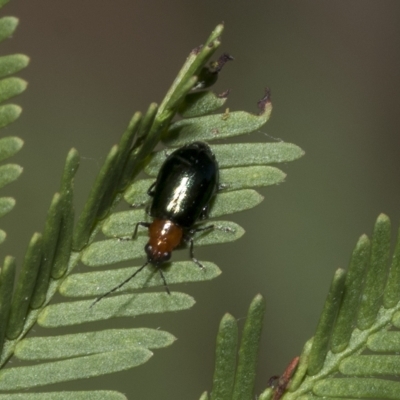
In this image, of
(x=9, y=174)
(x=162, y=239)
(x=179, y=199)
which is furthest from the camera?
(x=179, y=199)

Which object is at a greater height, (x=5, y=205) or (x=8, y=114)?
(x=8, y=114)

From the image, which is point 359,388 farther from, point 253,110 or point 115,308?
point 253,110

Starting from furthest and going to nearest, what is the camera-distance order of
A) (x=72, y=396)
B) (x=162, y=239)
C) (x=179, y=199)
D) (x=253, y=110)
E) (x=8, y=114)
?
(x=253, y=110) < (x=179, y=199) < (x=162, y=239) < (x=8, y=114) < (x=72, y=396)

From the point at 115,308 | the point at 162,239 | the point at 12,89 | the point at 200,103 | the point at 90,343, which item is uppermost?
the point at 200,103

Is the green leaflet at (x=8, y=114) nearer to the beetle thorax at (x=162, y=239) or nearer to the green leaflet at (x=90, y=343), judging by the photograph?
the beetle thorax at (x=162, y=239)

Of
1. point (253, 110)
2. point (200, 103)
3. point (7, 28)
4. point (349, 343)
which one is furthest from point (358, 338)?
point (253, 110)

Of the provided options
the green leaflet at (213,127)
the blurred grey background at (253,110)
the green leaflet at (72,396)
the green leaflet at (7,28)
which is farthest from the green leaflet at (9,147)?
the blurred grey background at (253,110)

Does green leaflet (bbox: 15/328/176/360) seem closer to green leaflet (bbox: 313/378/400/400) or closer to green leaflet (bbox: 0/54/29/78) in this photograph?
green leaflet (bbox: 313/378/400/400)
